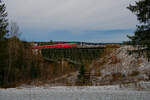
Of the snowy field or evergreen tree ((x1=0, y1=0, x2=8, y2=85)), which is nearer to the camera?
the snowy field

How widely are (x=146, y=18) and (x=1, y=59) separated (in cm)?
1555

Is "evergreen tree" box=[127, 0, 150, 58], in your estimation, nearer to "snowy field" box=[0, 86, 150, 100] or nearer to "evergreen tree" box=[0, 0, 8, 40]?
"snowy field" box=[0, 86, 150, 100]

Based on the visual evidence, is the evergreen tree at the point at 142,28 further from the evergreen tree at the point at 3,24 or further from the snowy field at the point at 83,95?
the evergreen tree at the point at 3,24

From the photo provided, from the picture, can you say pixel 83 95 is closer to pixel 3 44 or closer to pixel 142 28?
pixel 142 28

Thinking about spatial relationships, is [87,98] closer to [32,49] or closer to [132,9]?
[132,9]

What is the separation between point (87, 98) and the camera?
25.3 ft

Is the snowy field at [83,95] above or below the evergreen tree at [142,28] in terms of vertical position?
below

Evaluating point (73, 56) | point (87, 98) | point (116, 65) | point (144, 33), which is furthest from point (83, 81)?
point (144, 33)

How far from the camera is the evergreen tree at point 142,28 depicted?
7707mm

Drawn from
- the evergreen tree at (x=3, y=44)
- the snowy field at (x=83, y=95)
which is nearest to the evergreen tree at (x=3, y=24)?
the evergreen tree at (x=3, y=44)

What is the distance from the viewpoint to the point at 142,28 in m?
7.91

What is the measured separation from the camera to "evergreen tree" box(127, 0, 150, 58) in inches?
303

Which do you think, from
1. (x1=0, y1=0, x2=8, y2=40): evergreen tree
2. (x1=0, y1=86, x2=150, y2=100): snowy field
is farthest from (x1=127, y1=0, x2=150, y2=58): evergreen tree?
(x1=0, y1=0, x2=8, y2=40): evergreen tree

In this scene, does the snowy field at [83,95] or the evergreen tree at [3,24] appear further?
the evergreen tree at [3,24]
